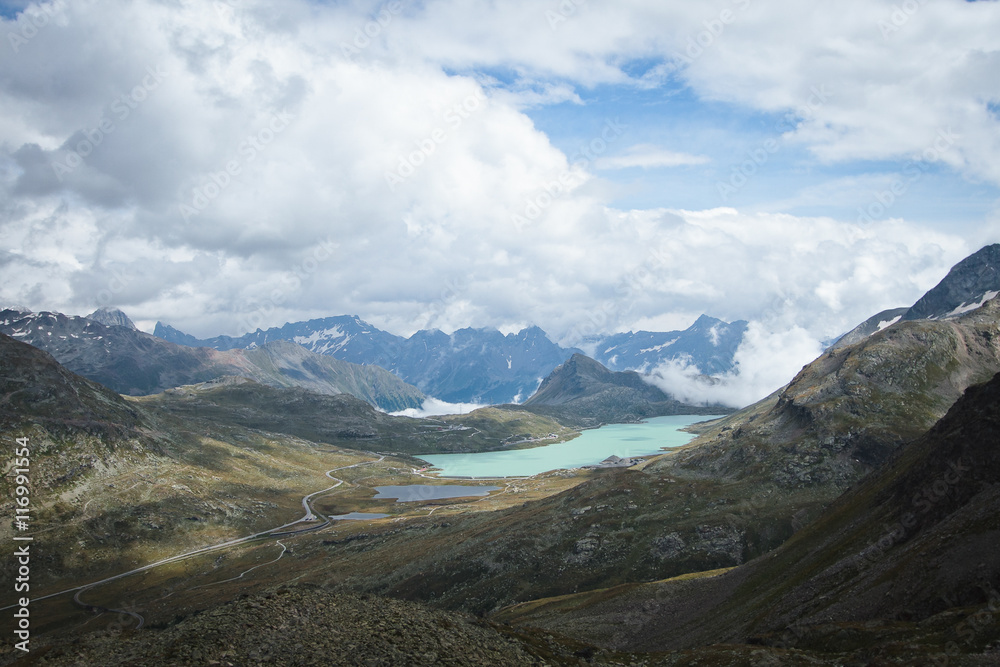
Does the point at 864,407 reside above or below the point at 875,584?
above

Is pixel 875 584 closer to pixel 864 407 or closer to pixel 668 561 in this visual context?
pixel 668 561

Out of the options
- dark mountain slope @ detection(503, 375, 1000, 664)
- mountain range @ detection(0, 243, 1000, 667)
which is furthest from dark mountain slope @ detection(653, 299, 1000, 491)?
dark mountain slope @ detection(503, 375, 1000, 664)

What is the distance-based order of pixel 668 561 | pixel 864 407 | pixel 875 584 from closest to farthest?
pixel 875 584, pixel 668 561, pixel 864 407

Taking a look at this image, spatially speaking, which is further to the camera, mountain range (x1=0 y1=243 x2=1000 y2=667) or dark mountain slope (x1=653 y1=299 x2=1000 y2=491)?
dark mountain slope (x1=653 y1=299 x2=1000 y2=491)

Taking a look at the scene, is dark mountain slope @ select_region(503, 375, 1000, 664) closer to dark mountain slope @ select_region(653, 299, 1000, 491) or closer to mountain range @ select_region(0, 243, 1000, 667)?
mountain range @ select_region(0, 243, 1000, 667)

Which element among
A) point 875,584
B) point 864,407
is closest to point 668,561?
point 875,584

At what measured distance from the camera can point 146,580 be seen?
502 ft

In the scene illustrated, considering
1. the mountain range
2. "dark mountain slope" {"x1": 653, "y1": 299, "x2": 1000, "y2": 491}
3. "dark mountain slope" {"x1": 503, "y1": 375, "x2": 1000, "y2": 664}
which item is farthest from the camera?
"dark mountain slope" {"x1": 653, "y1": 299, "x2": 1000, "y2": 491}

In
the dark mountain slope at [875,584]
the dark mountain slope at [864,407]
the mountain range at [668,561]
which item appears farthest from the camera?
the dark mountain slope at [864,407]

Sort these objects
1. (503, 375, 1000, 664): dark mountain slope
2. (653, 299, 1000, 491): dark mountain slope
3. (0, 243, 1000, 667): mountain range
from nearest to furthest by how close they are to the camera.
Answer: (0, 243, 1000, 667): mountain range < (503, 375, 1000, 664): dark mountain slope < (653, 299, 1000, 491): dark mountain slope

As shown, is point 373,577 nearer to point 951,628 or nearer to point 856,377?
point 951,628

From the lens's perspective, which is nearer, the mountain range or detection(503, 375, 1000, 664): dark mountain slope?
the mountain range

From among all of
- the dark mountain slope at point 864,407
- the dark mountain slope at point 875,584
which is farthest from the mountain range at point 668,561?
the dark mountain slope at point 864,407

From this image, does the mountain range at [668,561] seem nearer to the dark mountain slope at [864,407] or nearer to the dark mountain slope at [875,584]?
the dark mountain slope at [875,584]
